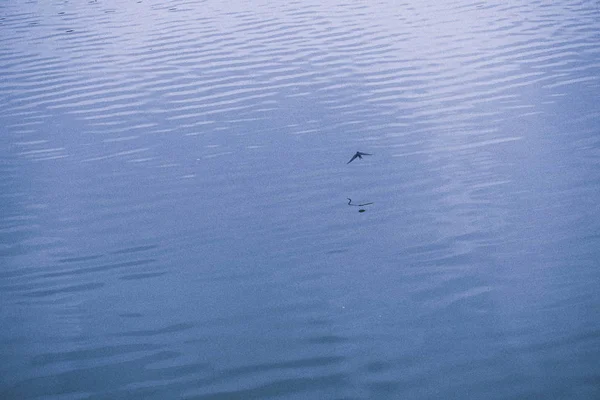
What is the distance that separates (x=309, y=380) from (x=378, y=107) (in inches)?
545

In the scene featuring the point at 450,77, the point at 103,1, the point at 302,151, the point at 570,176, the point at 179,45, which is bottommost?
the point at 570,176

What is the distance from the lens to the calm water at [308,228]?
36.9 feet

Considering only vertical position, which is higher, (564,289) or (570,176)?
(570,176)

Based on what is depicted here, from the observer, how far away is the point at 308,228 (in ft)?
50.8

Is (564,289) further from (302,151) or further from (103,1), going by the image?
(103,1)

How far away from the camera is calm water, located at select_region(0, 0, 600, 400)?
36.9ft

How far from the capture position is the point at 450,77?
25750mm

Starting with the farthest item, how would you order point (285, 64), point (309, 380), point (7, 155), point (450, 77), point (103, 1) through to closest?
point (103, 1) → point (285, 64) → point (450, 77) → point (7, 155) → point (309, 380)

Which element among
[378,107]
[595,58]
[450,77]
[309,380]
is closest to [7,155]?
[378,107]

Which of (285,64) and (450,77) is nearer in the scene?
(450,77)

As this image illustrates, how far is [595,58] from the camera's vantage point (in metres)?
26.5

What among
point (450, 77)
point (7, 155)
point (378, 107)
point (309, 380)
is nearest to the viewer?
point (309, 380)

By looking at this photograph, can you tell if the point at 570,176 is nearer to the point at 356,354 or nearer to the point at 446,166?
the point at 446,166

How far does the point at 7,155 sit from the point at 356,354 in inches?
582
